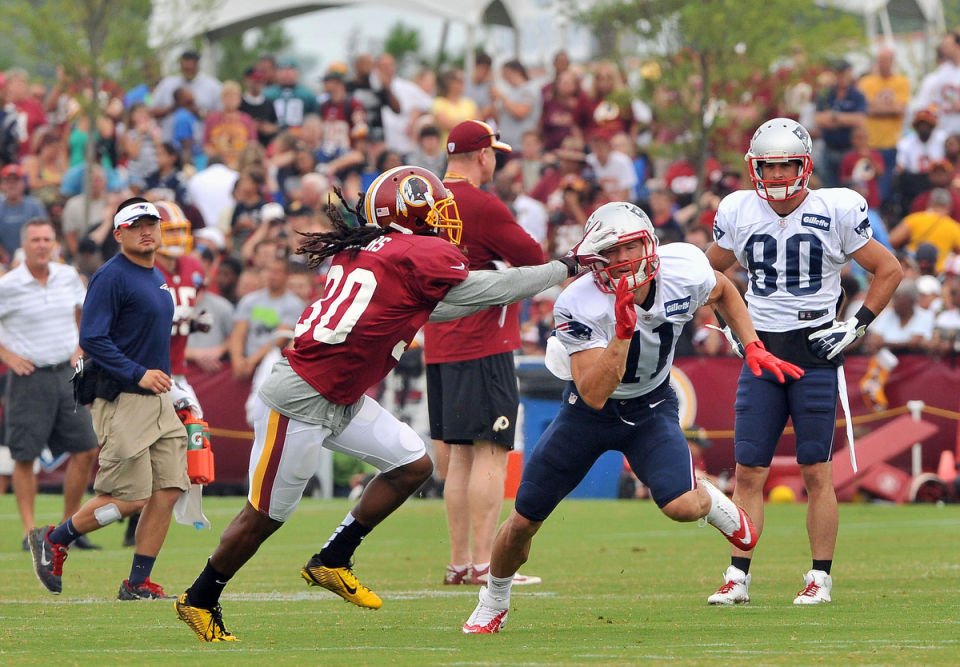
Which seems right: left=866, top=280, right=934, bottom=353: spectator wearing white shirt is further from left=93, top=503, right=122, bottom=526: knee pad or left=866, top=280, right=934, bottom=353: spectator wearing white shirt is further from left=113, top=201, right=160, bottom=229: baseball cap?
left=93, top=503, right=122, bottom=526: knee pad

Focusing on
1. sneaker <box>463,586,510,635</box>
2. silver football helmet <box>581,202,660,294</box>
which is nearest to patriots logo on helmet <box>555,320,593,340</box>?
silver football helmet <box>581,202,660,294</box>

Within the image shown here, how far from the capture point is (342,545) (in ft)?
22.9

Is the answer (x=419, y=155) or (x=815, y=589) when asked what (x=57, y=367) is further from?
(x=419, y=155)

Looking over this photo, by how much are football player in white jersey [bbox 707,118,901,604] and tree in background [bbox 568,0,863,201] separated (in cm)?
984

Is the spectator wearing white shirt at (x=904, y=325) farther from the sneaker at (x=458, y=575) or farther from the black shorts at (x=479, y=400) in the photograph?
the sneaker at (x=458, y=575)

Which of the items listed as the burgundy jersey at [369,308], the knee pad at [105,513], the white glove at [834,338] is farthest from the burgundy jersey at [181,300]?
the white glove at [834,338]

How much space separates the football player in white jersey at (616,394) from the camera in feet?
21.0

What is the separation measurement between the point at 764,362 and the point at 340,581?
211cm

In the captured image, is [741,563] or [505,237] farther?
[505,237]

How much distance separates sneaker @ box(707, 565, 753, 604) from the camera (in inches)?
294

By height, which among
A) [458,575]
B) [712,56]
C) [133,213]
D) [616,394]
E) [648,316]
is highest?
[712,56]

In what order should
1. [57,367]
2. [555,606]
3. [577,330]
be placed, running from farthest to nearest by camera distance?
[57,367] < [555,606] < [577,330]

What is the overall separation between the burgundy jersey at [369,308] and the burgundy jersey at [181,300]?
371 centimetres

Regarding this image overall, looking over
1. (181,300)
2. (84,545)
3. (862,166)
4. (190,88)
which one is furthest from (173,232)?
(190,88)
